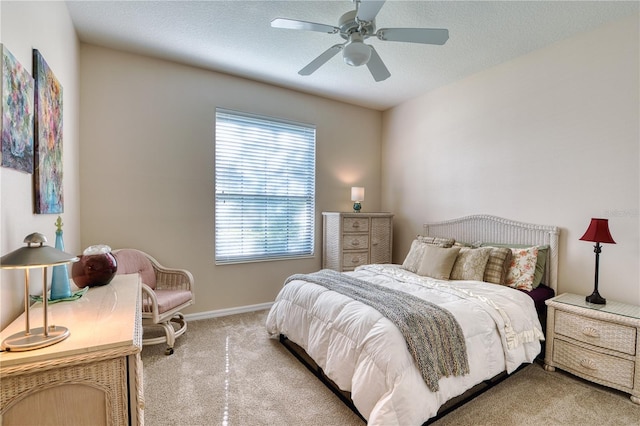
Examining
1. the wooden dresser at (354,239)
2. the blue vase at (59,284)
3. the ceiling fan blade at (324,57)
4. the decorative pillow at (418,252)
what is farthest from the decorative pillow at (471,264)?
the blue vase at (59,284)

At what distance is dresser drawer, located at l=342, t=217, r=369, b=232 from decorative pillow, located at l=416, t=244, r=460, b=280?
1.13m

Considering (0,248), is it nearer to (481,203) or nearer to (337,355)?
(337,355)

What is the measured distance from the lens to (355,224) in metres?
4.13

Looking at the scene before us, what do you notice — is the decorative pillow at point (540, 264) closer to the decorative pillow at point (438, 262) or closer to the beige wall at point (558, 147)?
the beige wall at point (558, 147)

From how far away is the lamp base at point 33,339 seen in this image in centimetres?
104

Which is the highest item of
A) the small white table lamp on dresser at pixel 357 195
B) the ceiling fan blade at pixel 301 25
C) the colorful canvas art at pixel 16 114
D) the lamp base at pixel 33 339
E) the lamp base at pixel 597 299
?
the ceiling fan blade at pixel 301 25

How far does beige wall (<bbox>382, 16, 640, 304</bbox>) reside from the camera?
8.18 feet

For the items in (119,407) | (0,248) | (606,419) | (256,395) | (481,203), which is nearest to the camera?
(119,407)

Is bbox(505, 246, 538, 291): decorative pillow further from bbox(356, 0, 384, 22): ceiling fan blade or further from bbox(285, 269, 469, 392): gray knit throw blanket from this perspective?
bbox(356, 0, 384, 22): ceiling fan blade

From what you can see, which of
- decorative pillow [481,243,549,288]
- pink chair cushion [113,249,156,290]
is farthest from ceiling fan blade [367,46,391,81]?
pink chair cushion [113,249,156,290]

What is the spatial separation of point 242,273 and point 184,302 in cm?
97

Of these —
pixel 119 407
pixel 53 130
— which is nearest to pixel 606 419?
pixel 119 407

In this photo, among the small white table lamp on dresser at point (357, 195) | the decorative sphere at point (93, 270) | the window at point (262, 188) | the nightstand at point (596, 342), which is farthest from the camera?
the small white table lamp on dresser at point (357, 195)

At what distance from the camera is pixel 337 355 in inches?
80.2
